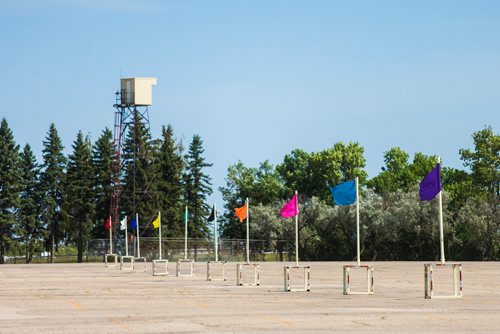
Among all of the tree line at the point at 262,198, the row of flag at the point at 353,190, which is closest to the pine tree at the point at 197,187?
the tree line at the point at 262,198

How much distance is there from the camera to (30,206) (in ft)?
414

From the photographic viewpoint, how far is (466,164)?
110875 mm

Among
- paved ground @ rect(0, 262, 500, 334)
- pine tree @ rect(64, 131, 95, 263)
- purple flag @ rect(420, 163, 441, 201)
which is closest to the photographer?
paved ground @ rect(0, 262, 500, 334)

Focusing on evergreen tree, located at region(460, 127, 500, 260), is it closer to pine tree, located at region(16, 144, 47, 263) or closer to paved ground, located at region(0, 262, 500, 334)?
pine tree, located at region(16, 144, 47, 263)

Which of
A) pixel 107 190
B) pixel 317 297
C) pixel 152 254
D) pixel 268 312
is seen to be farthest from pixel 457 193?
pixel 268 312

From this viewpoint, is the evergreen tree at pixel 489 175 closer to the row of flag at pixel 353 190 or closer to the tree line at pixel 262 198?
the tree line at pixel 262 198

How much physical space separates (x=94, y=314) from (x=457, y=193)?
3726 inches

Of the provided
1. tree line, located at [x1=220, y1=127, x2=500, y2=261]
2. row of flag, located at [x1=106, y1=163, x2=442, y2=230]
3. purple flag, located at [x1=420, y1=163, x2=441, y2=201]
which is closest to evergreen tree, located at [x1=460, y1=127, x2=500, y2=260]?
tree line, located at [x1=220, y1=127, x2=500, y2=261]

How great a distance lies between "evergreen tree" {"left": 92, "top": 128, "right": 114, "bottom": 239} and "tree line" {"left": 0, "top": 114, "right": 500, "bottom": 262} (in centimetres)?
12

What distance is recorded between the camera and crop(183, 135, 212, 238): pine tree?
448 feet

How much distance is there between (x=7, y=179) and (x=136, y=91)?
19441 millimetres

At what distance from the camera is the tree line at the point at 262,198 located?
357 feet

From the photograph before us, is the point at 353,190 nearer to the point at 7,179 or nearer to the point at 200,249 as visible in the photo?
the point at 200,249

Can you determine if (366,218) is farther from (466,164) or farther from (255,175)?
(255,175)
